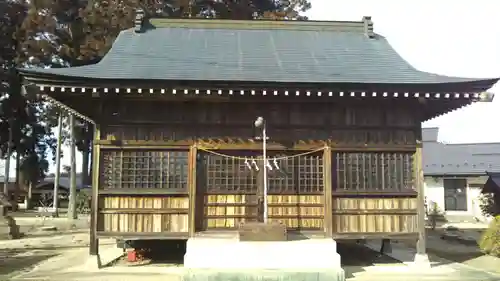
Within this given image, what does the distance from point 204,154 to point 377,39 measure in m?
6.30

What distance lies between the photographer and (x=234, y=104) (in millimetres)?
10312

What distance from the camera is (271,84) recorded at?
9.33m

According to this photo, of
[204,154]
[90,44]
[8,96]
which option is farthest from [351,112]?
[8,96]

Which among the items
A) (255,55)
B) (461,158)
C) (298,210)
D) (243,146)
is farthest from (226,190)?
(461,158)

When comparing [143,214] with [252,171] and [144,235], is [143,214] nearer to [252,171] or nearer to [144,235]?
[144,235]

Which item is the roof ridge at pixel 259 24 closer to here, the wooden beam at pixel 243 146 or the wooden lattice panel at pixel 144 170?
the wooden beam at pixel 243 146

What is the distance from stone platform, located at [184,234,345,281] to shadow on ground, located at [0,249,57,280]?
4458 millimetres

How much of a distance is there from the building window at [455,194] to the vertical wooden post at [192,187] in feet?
72.0

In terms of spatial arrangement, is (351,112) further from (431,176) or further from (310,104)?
(431,176)

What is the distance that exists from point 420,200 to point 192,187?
5.30 m

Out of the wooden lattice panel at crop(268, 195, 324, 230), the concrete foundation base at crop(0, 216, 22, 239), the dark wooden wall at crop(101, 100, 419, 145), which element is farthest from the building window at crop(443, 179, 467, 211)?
the concrete foundation base at crop(0, 216, 22, 239)

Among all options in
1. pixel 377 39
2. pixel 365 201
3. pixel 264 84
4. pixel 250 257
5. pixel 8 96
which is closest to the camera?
pixel 250 257

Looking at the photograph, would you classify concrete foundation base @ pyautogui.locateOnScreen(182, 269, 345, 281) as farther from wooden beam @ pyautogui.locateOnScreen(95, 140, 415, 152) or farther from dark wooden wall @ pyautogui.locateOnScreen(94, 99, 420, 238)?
wooden beam @ pyautogui.locateOnScreen(95, 140, 415, 152)

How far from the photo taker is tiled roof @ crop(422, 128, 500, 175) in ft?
90.1
